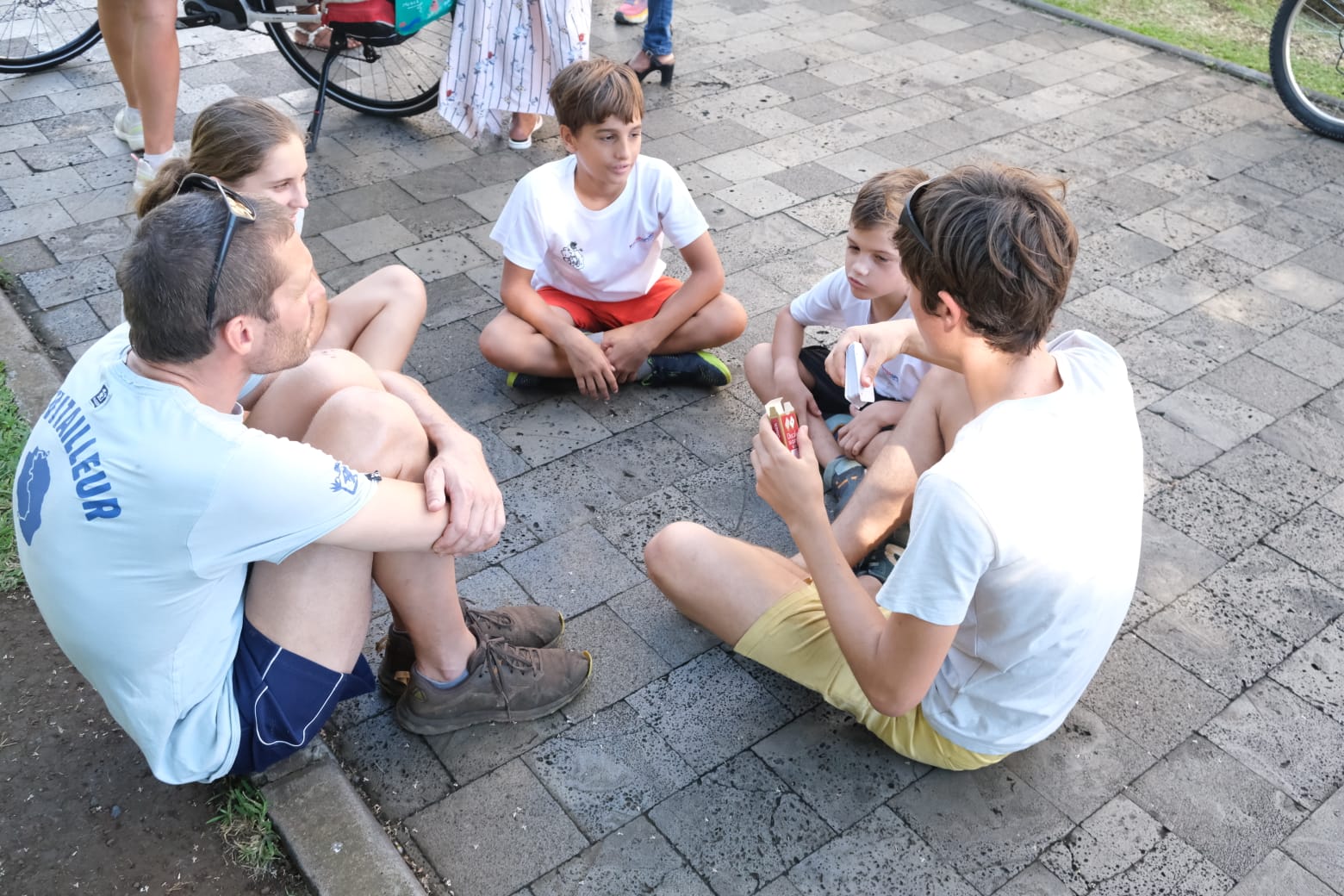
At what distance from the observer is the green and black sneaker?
142 inches

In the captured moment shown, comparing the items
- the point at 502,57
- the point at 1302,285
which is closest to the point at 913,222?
the point at 1302,285

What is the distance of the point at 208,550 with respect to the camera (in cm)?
182

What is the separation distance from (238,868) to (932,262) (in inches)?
67.0

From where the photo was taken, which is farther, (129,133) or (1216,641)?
(129,133)

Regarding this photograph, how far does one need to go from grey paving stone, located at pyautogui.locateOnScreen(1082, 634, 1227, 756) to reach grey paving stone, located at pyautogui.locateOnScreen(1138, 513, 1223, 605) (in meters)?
0.24

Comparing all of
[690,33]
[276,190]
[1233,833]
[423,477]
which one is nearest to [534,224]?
[276,190]

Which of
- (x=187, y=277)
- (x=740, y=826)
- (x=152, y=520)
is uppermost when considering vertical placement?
(x=187, y=277)

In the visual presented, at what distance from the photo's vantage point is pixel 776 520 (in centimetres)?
313

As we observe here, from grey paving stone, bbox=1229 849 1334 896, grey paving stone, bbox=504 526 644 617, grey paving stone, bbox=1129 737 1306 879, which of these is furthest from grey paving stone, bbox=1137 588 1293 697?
grey paving stone, bbox=504 526 644 617

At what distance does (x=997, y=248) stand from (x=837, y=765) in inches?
45.3

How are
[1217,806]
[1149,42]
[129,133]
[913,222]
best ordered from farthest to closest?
[1149,42]
[129,133]
[1217,806]
[913,222]

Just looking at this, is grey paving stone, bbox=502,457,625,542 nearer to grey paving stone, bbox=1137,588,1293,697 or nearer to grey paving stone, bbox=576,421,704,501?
grey paving stone, bbox=576,421,704,501

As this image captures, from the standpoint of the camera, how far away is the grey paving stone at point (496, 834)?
2174mm

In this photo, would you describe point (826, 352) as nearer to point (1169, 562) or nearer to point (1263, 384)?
point (1169, 562)
